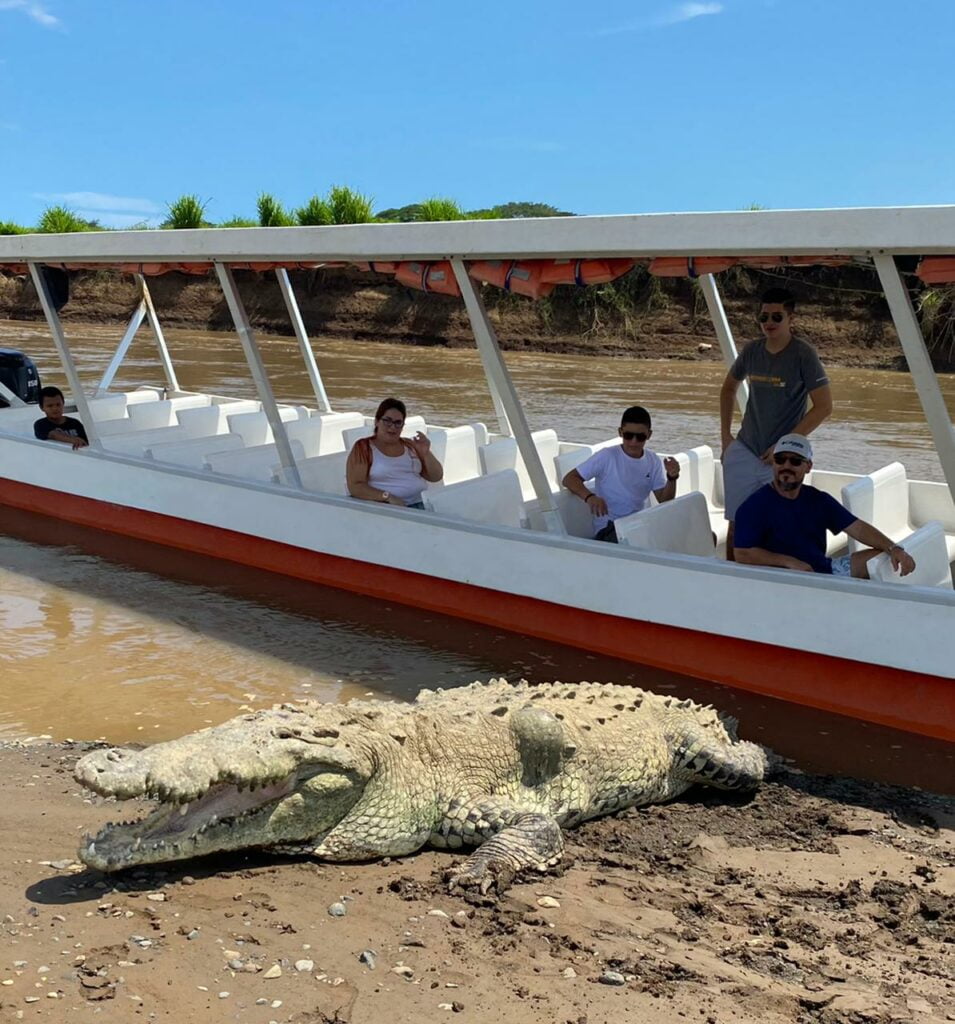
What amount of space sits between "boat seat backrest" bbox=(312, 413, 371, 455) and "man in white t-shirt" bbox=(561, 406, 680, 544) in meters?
3.23

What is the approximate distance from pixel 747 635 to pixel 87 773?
3648 millimetres

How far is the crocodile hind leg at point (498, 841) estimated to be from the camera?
4246 millimetres

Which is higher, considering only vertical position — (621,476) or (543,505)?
(621,476)

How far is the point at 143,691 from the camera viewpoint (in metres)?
6.55

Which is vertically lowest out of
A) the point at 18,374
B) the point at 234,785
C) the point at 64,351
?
the point at 234,785

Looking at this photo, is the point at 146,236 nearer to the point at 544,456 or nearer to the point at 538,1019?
the point at 544,456

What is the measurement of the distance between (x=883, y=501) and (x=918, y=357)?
211 centimetres

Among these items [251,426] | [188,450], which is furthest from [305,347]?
[188,450]

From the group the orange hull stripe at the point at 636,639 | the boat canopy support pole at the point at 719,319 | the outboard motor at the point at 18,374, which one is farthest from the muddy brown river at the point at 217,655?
the boat canopy support pole at the point at 719,319

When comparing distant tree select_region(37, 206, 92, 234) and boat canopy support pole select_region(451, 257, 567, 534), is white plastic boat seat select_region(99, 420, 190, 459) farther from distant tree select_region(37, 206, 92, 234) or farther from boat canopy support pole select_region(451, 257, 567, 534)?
distant tree select_region(37, 206, 92, 234)

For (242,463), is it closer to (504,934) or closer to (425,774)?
(425,774)

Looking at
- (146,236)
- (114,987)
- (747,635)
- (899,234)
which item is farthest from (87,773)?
(146,236)

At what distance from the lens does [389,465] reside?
316 inches

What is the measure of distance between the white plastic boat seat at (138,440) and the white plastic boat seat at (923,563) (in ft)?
19.5
